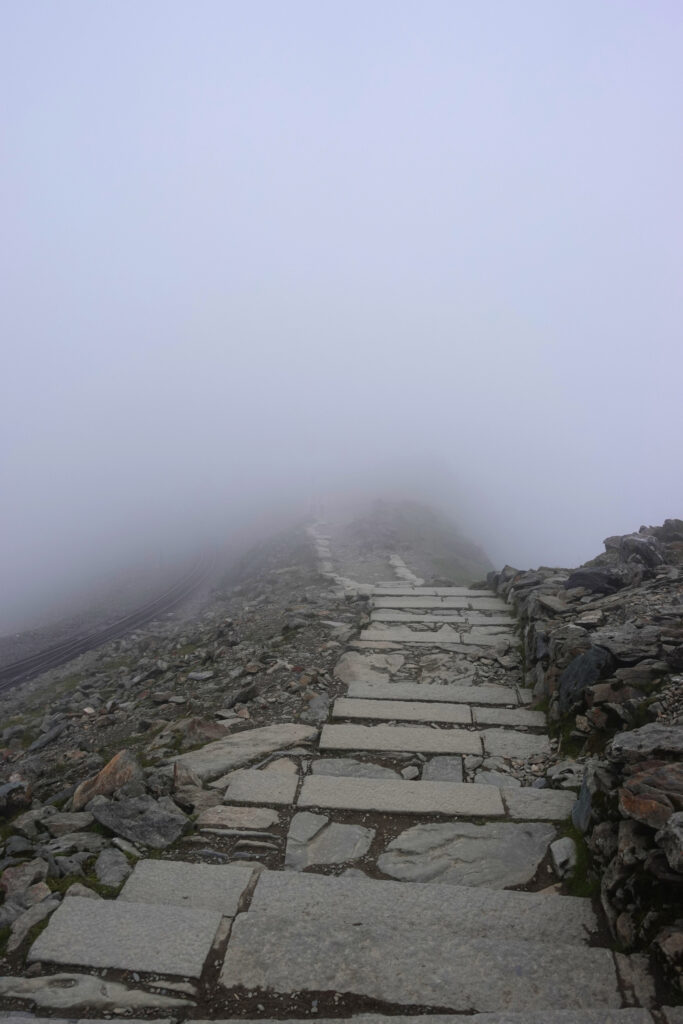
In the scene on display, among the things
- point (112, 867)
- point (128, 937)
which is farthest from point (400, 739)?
point (128, 937)

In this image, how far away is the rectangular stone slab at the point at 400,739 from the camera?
21.4 ft

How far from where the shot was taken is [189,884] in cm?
449

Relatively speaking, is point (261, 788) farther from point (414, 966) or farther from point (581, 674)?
point (581, 674)

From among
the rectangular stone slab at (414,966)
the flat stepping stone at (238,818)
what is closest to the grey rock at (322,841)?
the flat stepping stone at (238,818)

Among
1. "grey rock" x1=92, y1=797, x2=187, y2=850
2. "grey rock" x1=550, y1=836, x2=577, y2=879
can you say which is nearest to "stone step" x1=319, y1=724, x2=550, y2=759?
"grey rock" x1=550, y1=836, x2=577, y2=879

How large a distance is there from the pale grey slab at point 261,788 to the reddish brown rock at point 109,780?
2.95 ft

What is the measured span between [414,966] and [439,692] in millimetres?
4396

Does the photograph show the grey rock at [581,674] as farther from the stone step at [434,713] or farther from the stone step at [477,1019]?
the stone step at [477,1019]

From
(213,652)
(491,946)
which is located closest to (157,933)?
(491,946)

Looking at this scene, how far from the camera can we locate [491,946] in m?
3.80

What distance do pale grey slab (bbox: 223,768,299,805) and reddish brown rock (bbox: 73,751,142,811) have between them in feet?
2.95

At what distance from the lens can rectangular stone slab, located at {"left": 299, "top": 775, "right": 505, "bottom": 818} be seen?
17.7ft

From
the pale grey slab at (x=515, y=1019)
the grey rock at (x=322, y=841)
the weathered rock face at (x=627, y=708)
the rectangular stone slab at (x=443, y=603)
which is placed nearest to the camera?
the pale grey slab at (x=515, y=1019)

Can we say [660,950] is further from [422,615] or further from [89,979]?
[422,615]
